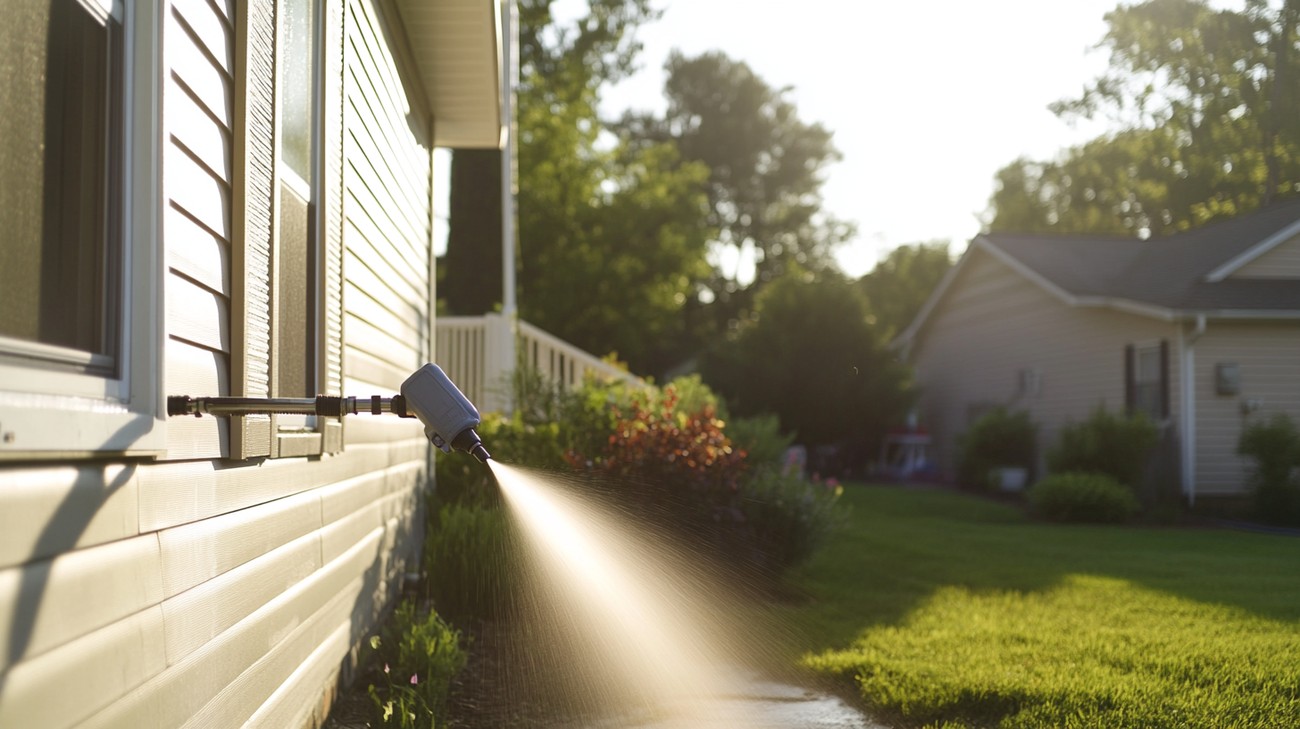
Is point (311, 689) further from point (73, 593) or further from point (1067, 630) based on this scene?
point (1067, 630)

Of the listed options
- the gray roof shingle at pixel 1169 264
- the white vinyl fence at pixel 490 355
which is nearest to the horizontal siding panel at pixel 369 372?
the white vinyl fence at pixel 490 355

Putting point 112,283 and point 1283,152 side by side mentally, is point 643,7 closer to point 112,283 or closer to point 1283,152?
point 1283,152

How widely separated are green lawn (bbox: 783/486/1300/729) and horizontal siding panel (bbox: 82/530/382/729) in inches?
98.7

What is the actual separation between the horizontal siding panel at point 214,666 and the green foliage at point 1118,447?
13.0m

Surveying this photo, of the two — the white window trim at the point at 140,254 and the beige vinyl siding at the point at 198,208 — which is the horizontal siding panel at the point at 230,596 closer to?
the beige vinyl siding at the point at 198,208

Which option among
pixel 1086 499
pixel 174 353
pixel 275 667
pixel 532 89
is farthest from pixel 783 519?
pixel 532 89

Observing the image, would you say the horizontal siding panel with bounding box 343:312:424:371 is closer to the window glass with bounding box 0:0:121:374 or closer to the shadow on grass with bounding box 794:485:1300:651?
the window glass with bounding box 0:0:121:374

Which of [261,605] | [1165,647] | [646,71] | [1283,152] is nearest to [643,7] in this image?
[646,71]

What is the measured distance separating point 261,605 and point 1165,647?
184 inches

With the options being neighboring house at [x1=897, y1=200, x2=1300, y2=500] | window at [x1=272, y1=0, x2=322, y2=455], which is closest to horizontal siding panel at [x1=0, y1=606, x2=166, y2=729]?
window at [x1=272, y1=0, x2=322, y2=455]

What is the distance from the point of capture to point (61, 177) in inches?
84.5

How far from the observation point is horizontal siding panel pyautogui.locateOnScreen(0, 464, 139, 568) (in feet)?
5.88

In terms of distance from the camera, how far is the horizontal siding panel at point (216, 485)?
8.01ft

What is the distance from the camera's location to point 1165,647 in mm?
6133
